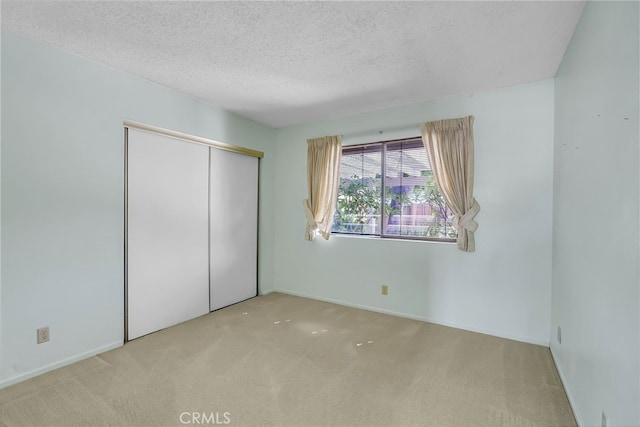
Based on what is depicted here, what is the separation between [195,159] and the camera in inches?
131

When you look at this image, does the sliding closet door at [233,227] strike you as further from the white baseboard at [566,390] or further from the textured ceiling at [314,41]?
the white baseboard at [566,390]

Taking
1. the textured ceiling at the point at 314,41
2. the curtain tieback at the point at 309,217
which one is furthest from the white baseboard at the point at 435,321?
the textured ceiling at the point at 314,41

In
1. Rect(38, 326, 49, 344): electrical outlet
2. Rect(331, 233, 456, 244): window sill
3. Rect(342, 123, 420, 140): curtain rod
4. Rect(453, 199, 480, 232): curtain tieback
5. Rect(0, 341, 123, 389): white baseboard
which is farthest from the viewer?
Rect(342, 123, 420, 140): curtain rod

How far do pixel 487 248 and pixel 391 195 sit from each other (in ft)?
3.88

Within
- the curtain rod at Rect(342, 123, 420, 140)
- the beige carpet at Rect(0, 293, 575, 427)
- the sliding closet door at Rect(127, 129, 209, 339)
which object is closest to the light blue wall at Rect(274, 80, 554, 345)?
the curtain rod at Rect(342, 123, 420, 140)

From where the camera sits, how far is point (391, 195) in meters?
3.56

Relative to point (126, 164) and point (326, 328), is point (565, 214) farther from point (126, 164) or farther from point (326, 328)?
point (126, 164)

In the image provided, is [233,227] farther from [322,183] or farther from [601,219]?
[601,219]

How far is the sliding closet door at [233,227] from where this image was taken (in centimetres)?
361

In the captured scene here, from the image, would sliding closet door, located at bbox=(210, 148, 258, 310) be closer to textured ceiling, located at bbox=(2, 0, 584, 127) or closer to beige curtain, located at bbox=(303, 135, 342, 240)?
beige curtain, located at bbox=(303, 135, 342, 240)

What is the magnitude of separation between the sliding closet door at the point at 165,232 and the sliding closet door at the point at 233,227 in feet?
0.44

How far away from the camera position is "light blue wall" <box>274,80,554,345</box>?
2.71 metres

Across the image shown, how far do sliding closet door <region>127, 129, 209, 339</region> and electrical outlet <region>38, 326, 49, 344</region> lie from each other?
0.60 metres

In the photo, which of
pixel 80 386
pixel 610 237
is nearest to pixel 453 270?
pixel 610 237
